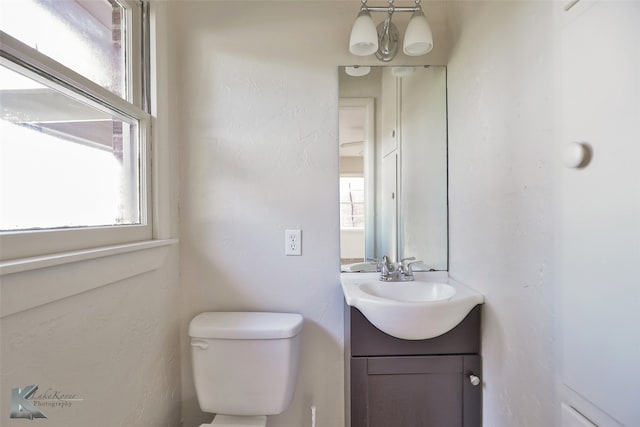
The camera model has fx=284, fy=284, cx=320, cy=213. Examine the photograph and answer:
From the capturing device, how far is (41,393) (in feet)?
2.11

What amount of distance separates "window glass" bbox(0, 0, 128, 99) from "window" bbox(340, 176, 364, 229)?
92 cm

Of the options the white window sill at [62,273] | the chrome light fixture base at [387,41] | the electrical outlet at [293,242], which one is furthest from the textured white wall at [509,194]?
the white window sill at [62,273]

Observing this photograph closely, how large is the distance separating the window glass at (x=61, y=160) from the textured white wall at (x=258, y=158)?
0.27 m

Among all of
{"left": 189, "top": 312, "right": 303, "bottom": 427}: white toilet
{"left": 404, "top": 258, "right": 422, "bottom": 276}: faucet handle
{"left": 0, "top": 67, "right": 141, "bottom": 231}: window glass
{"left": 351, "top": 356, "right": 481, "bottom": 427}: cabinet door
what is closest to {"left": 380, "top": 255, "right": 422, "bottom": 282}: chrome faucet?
{"left": 404, "top": 258, "right": 422, "bottom": 276}: faucet handle

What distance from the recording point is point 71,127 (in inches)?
32.0

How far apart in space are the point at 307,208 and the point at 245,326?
54cm

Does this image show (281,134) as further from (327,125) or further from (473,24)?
(473,24)

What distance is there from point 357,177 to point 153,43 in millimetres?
983

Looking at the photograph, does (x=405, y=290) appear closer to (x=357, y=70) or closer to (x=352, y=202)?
(x=352, y=202)

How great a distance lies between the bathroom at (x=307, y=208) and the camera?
0.59 meters

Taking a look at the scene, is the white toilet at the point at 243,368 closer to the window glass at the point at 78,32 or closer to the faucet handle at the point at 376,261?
the faucet handle at the point at 376,261

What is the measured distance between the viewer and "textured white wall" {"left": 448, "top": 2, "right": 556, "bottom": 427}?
2.32 feet

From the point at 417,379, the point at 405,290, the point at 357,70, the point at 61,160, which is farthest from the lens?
the point at 357,70

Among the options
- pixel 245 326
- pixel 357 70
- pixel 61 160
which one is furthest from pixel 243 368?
pixel 357 70
